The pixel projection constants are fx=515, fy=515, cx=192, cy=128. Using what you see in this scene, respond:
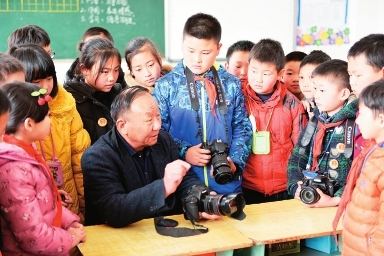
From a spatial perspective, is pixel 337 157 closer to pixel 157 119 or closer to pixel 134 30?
pixel 157 119

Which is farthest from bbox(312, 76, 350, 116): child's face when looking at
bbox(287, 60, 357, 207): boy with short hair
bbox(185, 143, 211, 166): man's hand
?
bbox(185, 143, 211, 166): man's hand

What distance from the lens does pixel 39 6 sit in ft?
16.0

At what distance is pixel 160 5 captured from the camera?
17.6 ft

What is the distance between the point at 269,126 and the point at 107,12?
271 cm

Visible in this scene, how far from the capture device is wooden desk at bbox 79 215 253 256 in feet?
6.71

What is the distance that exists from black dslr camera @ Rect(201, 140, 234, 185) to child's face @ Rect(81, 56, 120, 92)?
777 millimetres

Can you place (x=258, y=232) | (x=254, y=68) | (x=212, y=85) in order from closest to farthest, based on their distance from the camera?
(x=258, y=232) < (x=212, y=85) < (x=254, y=68)

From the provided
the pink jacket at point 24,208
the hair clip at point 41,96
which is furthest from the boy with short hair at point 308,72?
the pink jacket at point 24,208

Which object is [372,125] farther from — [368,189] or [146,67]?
[146,67]

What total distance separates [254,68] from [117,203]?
1.32 m

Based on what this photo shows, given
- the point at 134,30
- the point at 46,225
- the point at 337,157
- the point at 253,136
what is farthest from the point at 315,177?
the point at 134,30

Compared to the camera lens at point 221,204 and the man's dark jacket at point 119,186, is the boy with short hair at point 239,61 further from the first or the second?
the camera lens at point 221,204

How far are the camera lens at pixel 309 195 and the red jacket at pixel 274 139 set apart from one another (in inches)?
20.6

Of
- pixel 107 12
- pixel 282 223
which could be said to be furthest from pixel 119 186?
pixel 107 12
